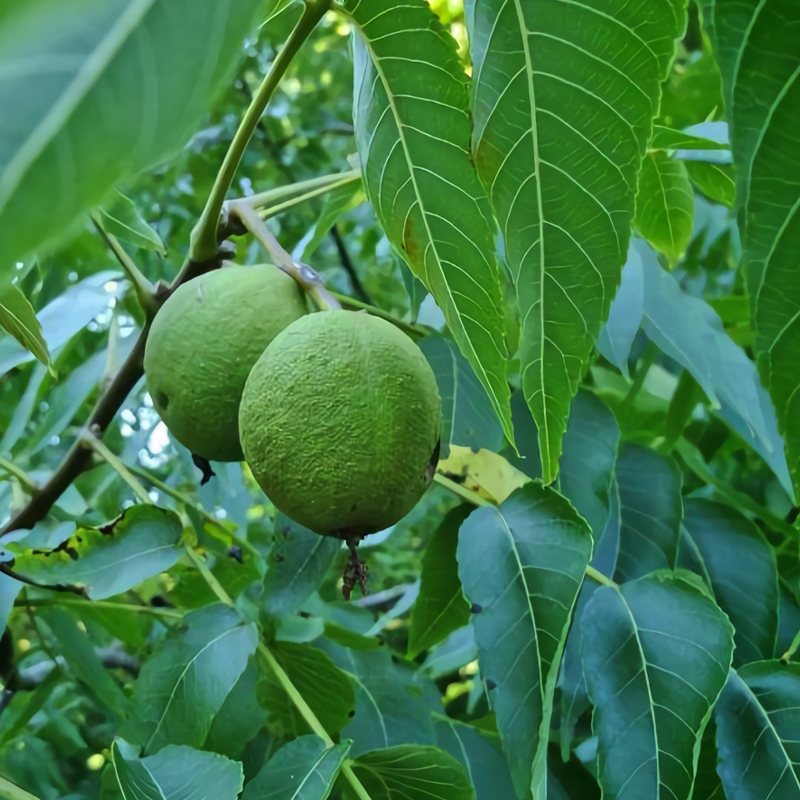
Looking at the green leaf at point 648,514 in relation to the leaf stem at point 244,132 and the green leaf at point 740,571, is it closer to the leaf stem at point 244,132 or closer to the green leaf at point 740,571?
the green leaf at point 740,571

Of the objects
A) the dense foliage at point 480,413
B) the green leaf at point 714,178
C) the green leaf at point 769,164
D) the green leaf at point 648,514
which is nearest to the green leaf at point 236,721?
the dense foliage at point 480,413

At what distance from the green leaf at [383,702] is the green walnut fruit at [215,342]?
283mm

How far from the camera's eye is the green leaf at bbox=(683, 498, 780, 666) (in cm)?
67

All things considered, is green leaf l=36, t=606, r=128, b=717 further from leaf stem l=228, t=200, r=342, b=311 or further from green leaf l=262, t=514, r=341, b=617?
leaf stem l=228, t=200, r=342, b=311

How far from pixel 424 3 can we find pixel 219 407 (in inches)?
10.9

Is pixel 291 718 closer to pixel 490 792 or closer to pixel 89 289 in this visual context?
pixel 490 792

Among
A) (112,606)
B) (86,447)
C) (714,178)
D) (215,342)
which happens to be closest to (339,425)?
(215,342)

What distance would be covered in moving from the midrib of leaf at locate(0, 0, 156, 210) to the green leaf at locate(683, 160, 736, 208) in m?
0.71

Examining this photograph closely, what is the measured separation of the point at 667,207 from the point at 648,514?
1.01 feet

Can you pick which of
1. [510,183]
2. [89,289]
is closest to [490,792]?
[510,183]

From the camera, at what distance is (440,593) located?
69cm

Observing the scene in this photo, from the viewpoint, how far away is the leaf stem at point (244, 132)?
0.42 m

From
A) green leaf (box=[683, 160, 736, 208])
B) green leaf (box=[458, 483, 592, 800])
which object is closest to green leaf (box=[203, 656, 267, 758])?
green leaf (box=[458, 483, 592, 800])

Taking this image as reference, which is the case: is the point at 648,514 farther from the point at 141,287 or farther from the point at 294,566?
the point at 141,287
